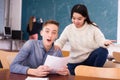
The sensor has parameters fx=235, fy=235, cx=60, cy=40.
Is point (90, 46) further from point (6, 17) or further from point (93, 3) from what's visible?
point (6, 17)

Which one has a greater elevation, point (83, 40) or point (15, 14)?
point (15, 14)

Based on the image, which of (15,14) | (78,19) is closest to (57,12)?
(15,14)

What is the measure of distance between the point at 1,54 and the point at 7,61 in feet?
0.29

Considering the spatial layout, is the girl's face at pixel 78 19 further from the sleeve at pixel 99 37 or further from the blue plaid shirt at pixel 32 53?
the blue plaid shirt at pixel 32 53

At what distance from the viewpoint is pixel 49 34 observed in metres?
1.97

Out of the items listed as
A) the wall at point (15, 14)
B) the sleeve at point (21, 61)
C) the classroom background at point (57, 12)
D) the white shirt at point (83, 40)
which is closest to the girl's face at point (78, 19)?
the white shirt at point (83, 40)

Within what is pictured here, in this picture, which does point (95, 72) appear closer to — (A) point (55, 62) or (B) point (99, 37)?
(A) point (55, 62)

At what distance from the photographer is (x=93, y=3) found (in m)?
6.04

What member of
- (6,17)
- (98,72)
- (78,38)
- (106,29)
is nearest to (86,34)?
(78,38)

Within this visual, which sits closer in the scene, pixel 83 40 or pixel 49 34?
pixel 49 34

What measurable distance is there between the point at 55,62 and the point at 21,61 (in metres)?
0.35

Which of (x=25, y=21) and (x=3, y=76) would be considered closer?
(x=3, y=76)

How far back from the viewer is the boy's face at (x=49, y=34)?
1963 millimetres

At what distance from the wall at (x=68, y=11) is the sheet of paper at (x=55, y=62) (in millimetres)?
4153
